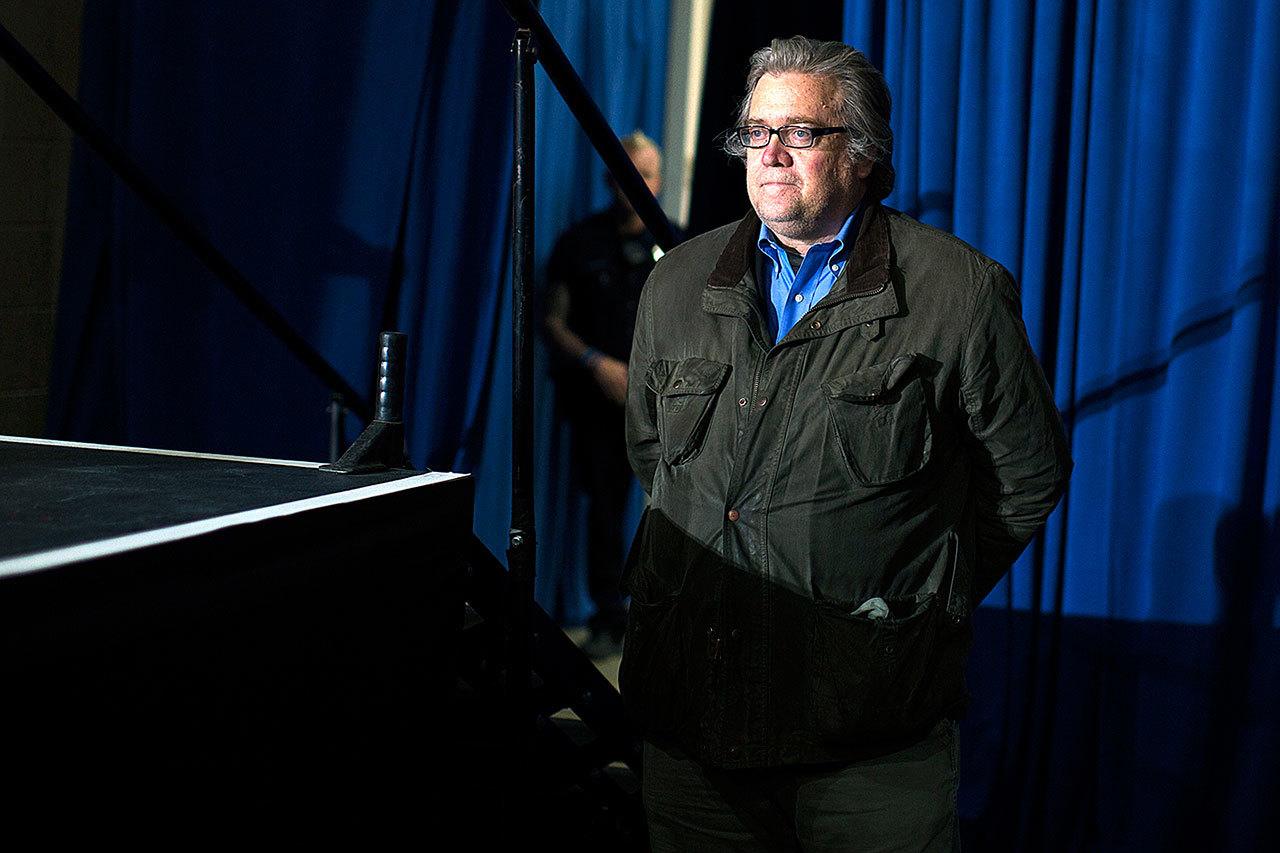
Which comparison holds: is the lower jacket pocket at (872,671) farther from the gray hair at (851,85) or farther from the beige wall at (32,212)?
the beige wall at (32,212)

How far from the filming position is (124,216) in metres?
3.40

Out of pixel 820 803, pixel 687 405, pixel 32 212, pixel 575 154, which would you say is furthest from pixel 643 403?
pixel 32 212

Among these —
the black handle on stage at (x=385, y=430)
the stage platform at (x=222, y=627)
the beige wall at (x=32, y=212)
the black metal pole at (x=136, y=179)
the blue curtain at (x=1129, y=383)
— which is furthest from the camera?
the beige wall at (x=32, y=212)

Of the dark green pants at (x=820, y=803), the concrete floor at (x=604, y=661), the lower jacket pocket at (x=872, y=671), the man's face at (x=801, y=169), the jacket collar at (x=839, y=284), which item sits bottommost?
the concrete floor at (x=604, y=661)

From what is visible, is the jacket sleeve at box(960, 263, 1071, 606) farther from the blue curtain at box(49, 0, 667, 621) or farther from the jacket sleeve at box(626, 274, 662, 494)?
the blue curtain at box(49, 0, 667, 621)

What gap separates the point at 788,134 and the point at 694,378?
0.99ft

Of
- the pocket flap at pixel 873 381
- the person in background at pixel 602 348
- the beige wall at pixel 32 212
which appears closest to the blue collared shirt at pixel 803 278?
the pocket flap at pixel 873 381

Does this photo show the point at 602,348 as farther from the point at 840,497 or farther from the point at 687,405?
the point at 840,497

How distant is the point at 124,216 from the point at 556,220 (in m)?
1.21

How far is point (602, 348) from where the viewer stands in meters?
3.39

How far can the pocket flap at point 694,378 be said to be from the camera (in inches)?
55.6

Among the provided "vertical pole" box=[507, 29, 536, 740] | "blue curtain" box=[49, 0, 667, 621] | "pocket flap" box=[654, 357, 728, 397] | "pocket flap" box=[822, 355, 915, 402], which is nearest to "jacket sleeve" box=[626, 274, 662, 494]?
"pocket flap" box=[654, 357, 728, 397]

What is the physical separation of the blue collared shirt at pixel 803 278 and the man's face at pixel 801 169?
0.7 inches

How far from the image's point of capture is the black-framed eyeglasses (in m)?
1.39
